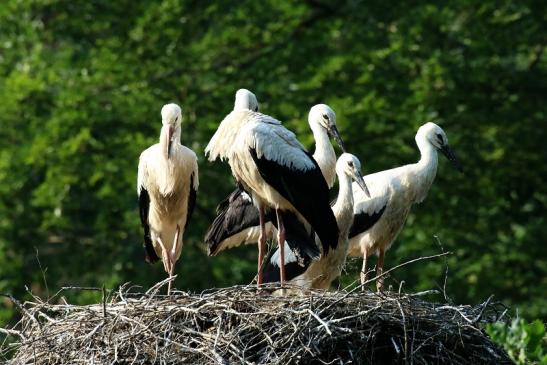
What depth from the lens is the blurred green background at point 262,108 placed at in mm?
18516

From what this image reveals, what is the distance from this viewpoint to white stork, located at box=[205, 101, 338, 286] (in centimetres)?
1098

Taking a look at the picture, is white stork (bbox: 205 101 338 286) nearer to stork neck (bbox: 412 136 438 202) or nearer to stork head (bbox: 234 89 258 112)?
stork head (bbox: 234 89 258 112)

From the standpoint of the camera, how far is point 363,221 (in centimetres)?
1256

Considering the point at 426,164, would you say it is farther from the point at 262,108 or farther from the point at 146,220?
the point at 262,108

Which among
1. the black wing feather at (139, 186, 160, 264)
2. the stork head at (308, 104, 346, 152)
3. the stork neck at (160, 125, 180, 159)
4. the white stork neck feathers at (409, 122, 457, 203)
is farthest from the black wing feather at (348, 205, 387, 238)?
the stork neck at (160, 125, 180, 159)

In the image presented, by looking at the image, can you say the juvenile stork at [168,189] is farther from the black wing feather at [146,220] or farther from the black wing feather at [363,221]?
the black wing feather at [363,221]

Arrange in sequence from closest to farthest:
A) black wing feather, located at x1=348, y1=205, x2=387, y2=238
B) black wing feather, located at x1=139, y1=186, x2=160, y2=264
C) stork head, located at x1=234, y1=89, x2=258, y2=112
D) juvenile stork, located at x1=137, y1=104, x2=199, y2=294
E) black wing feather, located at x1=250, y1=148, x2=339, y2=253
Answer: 1. black wing feather, located at x1=250, y1=148, x2=339, y2=253
2. juvenile stork, located at x1=137, y1=104, x2=199, y2=294
3. stork head, located at x1=234, y1=89, x2=258, y2=112
4. black wing feather, located at x1=139, y1=186, x2=160, y2=264
5. black wing feather, located at x1=348, y1=205, x2=387, y2=238

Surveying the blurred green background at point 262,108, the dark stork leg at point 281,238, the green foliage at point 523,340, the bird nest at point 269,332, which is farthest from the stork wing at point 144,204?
the green foliage at point 523,340

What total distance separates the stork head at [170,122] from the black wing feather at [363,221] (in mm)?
1734

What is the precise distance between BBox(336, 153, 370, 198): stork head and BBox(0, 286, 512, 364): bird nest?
1952 mm

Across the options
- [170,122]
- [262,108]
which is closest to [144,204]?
[170,122]

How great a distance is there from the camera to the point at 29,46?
19.5 metres

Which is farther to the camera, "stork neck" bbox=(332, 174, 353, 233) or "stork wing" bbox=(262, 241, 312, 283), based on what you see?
"stork wing" bbox=(262, 241, 312, 283)

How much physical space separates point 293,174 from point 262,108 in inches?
286
